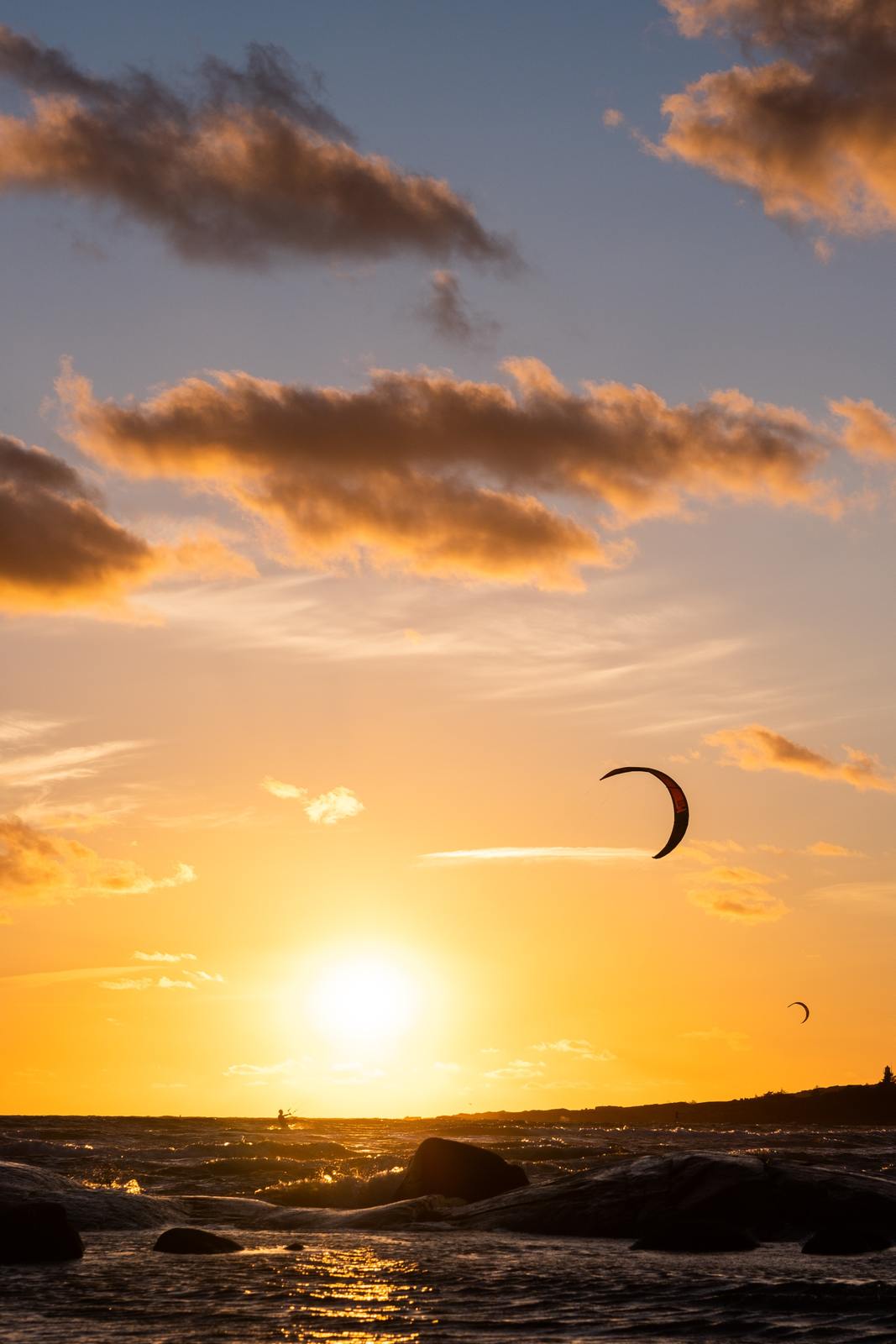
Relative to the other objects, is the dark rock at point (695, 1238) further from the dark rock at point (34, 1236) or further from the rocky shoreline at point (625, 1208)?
the dark rock at point (34, 1236)

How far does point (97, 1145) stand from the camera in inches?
1795

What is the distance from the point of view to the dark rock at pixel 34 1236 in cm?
1678

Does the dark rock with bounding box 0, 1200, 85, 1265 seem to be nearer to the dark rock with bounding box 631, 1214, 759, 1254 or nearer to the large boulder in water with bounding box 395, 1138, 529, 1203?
the dark rock with bounding box 631, 1214, 759, 1254

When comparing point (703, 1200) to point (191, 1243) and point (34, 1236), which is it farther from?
point (34, 1236)

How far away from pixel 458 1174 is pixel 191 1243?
7984mm

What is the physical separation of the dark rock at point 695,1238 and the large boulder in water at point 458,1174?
6.16 meters

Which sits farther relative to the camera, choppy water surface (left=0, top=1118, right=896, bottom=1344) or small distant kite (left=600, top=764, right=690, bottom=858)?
small distant kite (left=600, top=764, right=690, bottom=858)

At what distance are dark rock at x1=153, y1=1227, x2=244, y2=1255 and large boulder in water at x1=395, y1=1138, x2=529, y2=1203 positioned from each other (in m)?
7.16

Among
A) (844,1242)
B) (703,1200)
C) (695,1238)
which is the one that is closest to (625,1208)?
(703,1200)

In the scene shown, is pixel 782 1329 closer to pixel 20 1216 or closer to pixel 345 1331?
pixel 345 1331

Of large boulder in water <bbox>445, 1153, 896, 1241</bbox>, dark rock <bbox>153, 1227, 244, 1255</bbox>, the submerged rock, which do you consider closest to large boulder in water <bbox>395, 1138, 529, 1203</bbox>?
large boulder in water <bbox>445, 1153, 896, 1241</bbox>

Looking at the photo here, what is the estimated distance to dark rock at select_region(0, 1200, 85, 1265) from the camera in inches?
661

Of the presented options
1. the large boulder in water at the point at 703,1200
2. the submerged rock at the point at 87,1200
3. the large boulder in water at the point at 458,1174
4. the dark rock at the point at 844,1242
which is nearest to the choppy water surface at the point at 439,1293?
the dark rock at the point at 844,1242

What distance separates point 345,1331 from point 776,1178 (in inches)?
429
